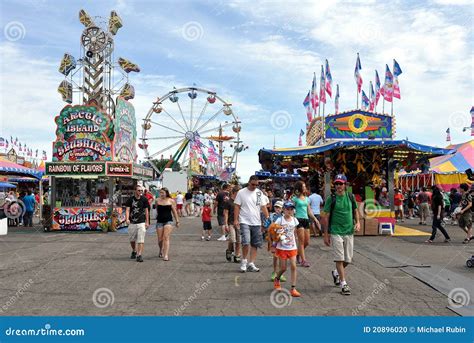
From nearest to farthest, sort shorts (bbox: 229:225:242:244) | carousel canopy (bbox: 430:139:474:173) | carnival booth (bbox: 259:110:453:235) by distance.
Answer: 1. shorts (bbox: 229:225:242:244)
2. carnival booth (bbox: 259:110:453:235)
3. carousel canopy (bbox: 430:139:474:173)

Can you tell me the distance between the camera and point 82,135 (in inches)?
661

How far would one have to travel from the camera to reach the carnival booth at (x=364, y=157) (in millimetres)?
14273

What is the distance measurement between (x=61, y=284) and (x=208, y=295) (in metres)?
2.41

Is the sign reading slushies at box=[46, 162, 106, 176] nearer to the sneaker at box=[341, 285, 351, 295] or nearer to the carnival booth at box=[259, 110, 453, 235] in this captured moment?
the carnival booth at box=[259, 110, 453, 235]

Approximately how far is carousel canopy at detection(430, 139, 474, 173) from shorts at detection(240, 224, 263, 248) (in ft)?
76.1

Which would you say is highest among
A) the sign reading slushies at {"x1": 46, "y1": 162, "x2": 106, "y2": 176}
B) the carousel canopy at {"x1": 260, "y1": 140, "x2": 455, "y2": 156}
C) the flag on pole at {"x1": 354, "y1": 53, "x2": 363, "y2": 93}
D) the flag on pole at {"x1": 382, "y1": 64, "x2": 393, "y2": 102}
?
the flag on pole at {"x1": 354, "y1": 53, "x2": 363, "y2": 93}

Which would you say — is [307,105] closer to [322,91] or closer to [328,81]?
[322,91]

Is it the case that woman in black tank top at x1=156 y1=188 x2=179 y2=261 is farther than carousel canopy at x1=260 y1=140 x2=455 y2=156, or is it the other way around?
carousel canopy at x1=260 y1=140 x2=455 y2=156

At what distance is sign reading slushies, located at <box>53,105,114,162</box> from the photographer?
1666cm

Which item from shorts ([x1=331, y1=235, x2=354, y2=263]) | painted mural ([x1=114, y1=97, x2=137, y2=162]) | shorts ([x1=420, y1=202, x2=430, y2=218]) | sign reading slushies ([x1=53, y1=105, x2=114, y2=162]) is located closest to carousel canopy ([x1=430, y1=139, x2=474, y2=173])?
shorts ([x1=420, y1=202, x2=430, y2=218])

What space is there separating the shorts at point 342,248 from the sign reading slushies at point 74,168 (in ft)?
38.4

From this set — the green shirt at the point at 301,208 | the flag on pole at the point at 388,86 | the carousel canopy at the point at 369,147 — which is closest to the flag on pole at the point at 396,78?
the flag on pole at the point at 388,86

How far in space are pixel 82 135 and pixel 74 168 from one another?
54.6 inches
